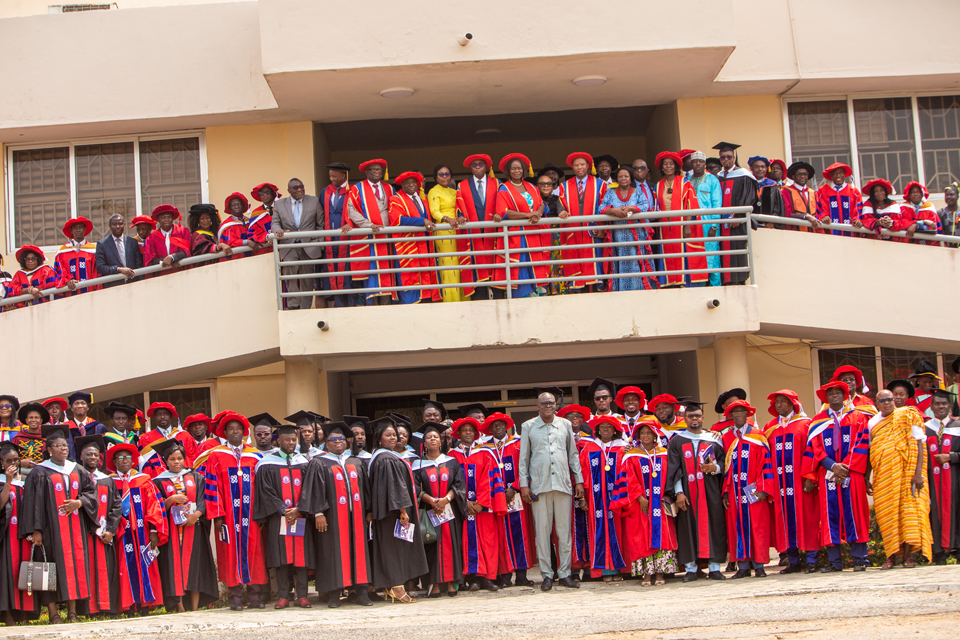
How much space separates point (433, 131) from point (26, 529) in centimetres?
901

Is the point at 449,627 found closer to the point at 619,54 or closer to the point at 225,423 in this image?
the point at 225,423

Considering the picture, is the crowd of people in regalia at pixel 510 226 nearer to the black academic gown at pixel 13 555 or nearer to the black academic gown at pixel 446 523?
the black academic gown at pixel 446 523

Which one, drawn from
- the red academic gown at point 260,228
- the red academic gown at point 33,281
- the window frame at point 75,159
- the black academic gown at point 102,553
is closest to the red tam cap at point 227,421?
the black academic gown at point 102,553

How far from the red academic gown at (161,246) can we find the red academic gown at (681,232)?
559 centimetres

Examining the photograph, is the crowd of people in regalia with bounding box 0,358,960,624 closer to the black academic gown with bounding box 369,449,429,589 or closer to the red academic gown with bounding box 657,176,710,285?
the black academic gown with bounding box 369,449,429,589

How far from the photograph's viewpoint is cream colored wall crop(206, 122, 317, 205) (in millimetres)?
15328

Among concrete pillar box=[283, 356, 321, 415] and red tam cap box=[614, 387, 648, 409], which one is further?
concrete pillar box=[283, 356, 321, 415]

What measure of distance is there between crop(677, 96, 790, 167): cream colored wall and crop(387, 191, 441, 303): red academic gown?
4503mm

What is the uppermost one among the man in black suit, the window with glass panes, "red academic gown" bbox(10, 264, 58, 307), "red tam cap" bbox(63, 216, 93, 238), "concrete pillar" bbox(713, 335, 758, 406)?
the window with glass panes

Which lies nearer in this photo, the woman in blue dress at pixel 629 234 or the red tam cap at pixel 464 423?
the red tam cap at pixel 464 423

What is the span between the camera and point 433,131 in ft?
54.2

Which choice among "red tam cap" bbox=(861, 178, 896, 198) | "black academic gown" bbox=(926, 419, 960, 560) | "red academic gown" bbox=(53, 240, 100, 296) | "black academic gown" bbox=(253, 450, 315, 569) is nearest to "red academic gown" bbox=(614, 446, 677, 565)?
"black academic gown" bbox=(926, 419, 960, 560)

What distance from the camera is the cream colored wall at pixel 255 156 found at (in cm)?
1533

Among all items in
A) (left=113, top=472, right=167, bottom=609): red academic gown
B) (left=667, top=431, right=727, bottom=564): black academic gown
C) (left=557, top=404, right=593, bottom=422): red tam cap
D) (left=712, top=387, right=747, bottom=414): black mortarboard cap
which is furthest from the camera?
(left=557, top=404, right=593, bottom=422): red tam cap
